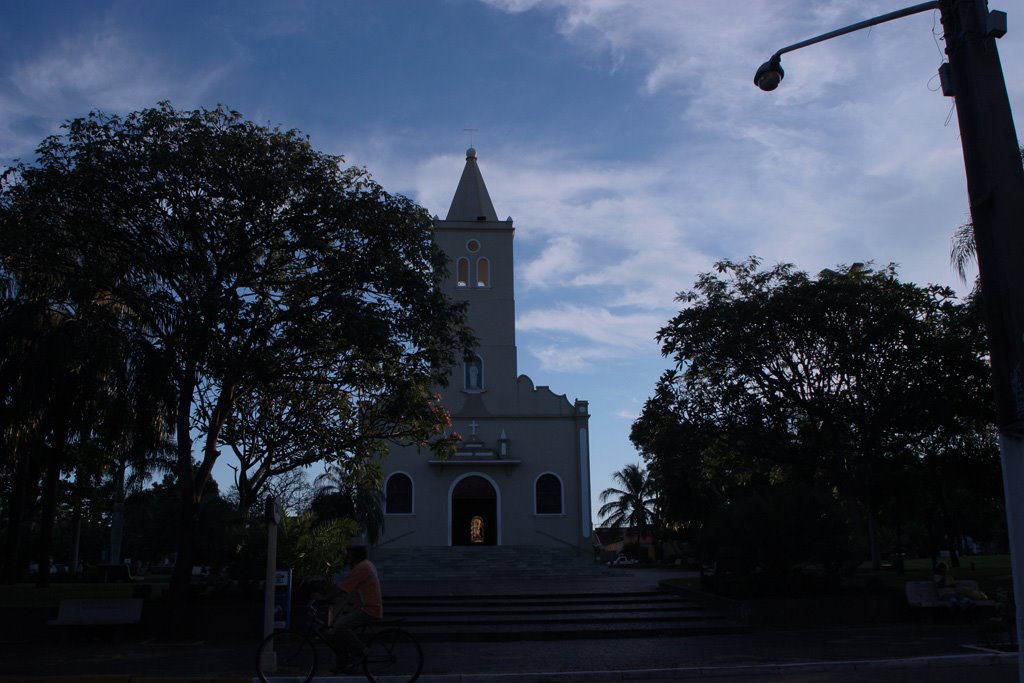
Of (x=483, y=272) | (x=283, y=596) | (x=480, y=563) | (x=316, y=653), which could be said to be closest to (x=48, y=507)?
(x=283, y=596)

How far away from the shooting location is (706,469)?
22094mm

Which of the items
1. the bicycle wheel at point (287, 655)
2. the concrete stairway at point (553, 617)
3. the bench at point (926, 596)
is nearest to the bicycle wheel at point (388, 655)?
the bicycle wheel at point (287, 655)

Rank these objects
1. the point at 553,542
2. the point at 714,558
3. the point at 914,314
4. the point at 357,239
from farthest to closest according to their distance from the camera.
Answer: the point at 553,542 → the point at 914,314 → the point at 714,558 → the point at 357,239

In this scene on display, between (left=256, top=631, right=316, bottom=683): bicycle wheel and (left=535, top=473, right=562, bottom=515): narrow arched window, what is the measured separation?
2482cm

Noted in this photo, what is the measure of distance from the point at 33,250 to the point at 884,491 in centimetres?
2340

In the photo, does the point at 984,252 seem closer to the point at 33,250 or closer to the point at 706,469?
the point at 33,250

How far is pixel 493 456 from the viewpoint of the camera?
3425cm

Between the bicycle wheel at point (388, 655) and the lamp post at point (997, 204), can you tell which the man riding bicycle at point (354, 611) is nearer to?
the bicycle wheel at point (388, 655)

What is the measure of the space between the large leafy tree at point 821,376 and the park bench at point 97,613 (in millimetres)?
11765

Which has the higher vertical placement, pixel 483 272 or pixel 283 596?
pixel 483 272

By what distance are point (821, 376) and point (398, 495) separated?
757 inches

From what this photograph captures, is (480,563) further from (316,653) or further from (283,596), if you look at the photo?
(316,653)

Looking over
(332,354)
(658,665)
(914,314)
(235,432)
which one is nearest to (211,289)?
(332,354)

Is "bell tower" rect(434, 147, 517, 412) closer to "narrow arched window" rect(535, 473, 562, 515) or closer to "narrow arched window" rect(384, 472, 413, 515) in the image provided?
"narrow arched window" rect(535, 473, 562, 515)
